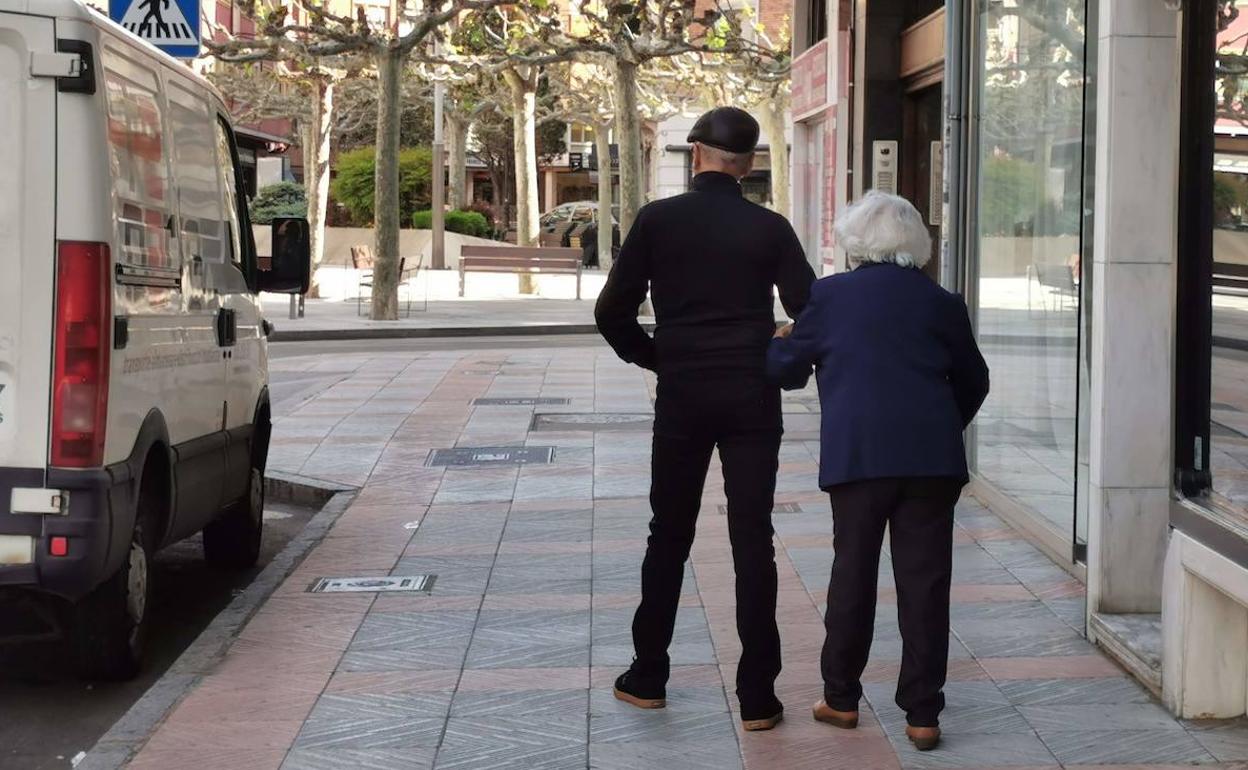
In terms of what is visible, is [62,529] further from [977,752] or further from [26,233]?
[977,752]

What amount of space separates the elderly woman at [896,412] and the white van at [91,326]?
2.21m

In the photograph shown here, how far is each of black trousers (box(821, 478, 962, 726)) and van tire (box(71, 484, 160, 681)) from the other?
8.26 ft

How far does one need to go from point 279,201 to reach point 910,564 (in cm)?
4145

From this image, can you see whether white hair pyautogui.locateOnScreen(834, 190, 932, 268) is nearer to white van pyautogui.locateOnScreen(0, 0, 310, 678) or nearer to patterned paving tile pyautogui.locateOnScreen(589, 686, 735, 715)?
patterned paving tile pyautogui.locateOnScreen(589, 686, 735, 715)

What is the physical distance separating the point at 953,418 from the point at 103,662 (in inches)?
125

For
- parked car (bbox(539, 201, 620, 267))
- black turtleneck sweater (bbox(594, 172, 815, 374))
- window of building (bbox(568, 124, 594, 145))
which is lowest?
black turtleneck sweater (bbox(594, 172, 815, 374))

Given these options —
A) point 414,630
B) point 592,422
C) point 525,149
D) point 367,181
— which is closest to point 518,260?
point 525,149

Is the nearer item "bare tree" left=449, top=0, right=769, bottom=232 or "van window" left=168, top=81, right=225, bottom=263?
"van window" left=168, top=81, right=225, bottom=263

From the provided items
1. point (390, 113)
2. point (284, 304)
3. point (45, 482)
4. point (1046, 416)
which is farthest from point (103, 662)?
point (284, 304)

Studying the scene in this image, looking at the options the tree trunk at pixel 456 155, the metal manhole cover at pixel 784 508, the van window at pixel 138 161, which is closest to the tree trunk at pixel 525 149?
the tree trunk at pixel 456 155

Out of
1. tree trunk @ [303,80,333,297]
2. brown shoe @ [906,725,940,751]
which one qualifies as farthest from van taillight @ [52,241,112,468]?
tree trunk @ [303,80,333,297]

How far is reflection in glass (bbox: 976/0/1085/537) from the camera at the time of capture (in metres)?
8.46

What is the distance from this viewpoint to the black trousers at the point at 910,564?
554 centimetres

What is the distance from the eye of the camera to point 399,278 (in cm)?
2864
